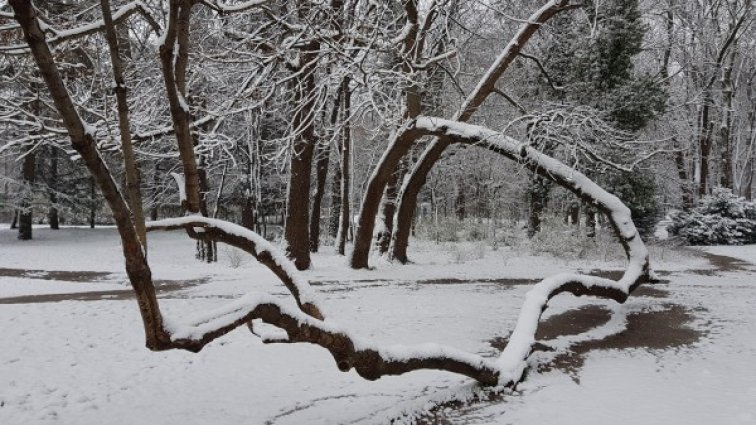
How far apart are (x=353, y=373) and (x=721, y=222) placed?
22409 mm

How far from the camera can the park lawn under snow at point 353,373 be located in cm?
497

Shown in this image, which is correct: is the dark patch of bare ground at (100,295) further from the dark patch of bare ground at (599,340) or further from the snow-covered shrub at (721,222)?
the snow-covered shrub at (721,222)

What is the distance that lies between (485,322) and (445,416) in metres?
3.65

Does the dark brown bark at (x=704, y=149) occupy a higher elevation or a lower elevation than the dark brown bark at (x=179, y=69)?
higher

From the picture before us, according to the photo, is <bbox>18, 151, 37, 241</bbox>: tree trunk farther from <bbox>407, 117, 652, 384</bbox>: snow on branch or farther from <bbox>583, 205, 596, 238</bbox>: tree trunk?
<bbox>583, 205, 596, 238</bbox>: tree trunk

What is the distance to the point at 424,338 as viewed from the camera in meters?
7.41

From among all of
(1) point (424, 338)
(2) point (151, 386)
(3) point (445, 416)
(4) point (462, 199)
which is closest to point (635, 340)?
(1) point (424, 338)

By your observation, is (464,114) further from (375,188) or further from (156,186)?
(156,186)

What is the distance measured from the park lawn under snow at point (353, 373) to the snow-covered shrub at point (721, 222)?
1297 cm

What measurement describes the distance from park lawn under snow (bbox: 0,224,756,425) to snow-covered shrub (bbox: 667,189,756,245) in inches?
511

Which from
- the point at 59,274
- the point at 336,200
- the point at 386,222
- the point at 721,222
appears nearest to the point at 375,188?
the point at 386,222

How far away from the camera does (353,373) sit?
6207 millimetres

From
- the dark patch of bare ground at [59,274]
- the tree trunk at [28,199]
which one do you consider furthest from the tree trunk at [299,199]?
the tree trunk at [28,199]

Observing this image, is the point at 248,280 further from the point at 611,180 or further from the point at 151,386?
the point at 611,180
